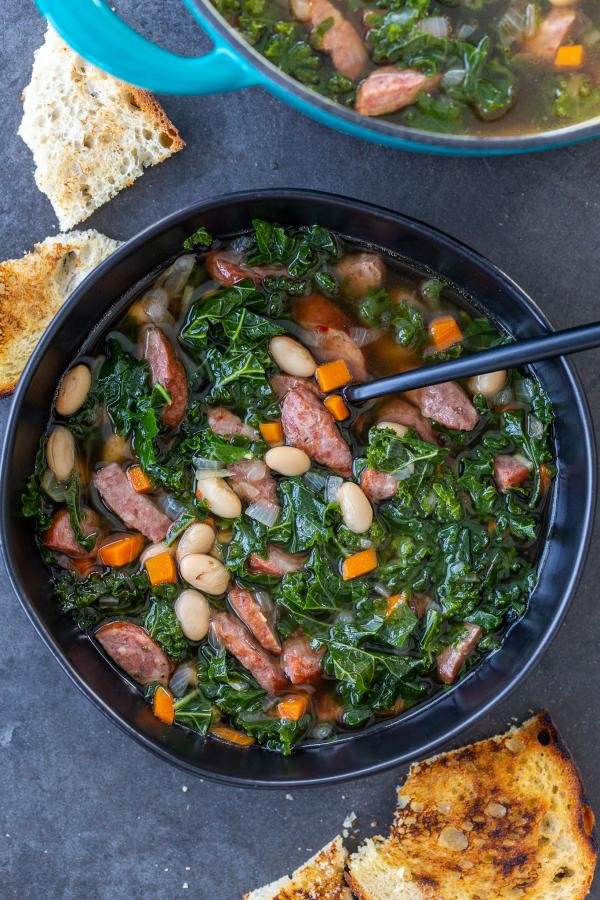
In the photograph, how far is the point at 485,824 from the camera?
310 centimetres

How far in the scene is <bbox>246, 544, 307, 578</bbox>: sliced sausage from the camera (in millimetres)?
2850

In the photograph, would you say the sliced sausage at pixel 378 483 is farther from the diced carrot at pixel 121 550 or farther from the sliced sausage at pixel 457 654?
the diced carrot at pixel 121 550

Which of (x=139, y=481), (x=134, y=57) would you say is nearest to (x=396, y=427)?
(x=139, y=481)

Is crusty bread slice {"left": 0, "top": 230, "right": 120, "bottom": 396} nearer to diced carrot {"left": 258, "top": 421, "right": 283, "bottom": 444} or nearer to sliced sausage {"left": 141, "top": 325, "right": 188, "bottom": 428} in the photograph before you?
sliced sausage {"left": 141, "top": 325, "right": 188, "bottom": 428}

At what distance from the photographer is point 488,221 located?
3.01 meters

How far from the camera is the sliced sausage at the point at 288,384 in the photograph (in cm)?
282

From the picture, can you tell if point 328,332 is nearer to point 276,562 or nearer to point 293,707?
point 276,562

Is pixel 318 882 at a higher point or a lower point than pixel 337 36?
lower

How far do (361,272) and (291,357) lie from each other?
368 mm

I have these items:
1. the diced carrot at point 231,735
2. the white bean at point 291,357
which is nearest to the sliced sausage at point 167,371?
the white bean at point 291,357

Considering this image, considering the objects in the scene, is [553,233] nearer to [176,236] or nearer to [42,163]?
[176,236]

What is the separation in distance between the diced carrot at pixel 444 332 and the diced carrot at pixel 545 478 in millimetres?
514

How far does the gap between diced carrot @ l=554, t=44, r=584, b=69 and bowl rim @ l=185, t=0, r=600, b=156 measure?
6.0 inches

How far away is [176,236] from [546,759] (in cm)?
221
